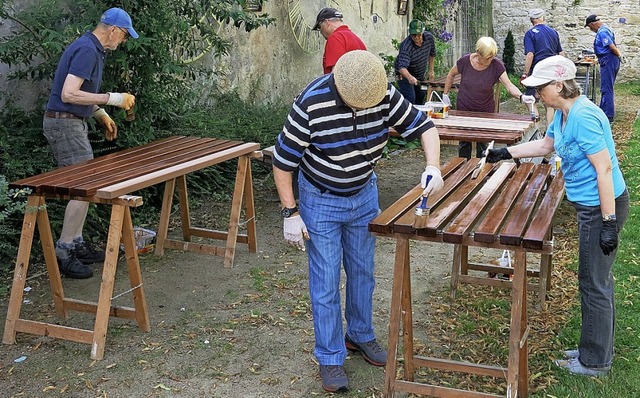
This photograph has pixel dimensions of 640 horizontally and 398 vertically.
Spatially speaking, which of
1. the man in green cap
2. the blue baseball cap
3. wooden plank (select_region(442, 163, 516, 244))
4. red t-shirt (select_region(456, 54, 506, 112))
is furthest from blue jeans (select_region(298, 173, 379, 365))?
the man in green cap

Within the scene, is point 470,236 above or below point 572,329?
above

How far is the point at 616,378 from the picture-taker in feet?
12.1

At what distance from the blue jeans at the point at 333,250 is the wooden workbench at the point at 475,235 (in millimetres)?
179

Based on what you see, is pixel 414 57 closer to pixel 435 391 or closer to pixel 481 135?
pixel 481 135

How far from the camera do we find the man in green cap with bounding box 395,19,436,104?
10148 mm

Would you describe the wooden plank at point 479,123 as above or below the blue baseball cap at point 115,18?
below

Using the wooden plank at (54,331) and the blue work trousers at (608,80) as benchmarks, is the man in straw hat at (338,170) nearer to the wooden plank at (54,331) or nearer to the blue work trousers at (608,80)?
the wooden plank at (54,331)

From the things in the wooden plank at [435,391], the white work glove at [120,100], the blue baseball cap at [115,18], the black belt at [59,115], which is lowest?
the wooden plank at [435,391]

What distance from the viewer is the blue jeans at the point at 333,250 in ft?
11.7

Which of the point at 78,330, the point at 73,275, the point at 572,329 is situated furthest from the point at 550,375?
the point at 73,275

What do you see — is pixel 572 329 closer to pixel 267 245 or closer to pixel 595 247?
pixel 595 247

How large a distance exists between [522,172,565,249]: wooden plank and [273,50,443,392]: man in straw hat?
452 mm

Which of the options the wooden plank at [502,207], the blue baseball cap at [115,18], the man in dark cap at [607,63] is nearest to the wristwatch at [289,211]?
the wooden plank at [502,207]

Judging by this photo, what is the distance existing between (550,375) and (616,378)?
11.9 inches
